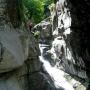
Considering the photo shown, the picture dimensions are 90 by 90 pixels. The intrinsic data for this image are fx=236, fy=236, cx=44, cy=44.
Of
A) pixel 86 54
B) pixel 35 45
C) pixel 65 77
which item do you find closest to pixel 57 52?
pixel 65 77

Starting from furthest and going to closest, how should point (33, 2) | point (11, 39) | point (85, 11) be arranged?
1. point (33, 2)
2. point (85, 11)
3. point (11, 39)

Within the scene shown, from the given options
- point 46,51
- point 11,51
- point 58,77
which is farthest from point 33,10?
point 11,51

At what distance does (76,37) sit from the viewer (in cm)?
1257

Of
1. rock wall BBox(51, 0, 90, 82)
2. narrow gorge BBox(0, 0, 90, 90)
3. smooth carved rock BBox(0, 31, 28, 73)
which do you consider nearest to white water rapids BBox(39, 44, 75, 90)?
narrow gorge BBox(0, 0, 90, 90)

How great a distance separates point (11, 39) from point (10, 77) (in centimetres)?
131

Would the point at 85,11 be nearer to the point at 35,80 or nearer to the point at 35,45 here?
the point at 35,45

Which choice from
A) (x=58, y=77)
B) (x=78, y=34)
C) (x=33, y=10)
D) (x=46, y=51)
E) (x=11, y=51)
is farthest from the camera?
(x=33, y=10)

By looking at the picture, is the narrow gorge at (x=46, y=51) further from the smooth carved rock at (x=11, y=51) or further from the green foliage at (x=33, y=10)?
the green foliage at (x=33, y=10)

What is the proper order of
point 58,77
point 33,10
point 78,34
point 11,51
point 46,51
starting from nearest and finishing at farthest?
point 11,51
point 78,34
point 58,77
point 46,51
point 33,10

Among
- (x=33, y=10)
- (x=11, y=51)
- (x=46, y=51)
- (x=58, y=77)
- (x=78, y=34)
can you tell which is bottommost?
(x=58, y=77)

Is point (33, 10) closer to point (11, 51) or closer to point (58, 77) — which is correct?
point (58, 77)

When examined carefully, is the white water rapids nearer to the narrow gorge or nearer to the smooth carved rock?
the narrow gorge

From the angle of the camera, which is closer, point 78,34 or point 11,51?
point 11,51

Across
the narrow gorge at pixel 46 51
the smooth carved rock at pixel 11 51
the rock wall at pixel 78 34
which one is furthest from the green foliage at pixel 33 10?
the smooth carved rock at pixel 11 51
